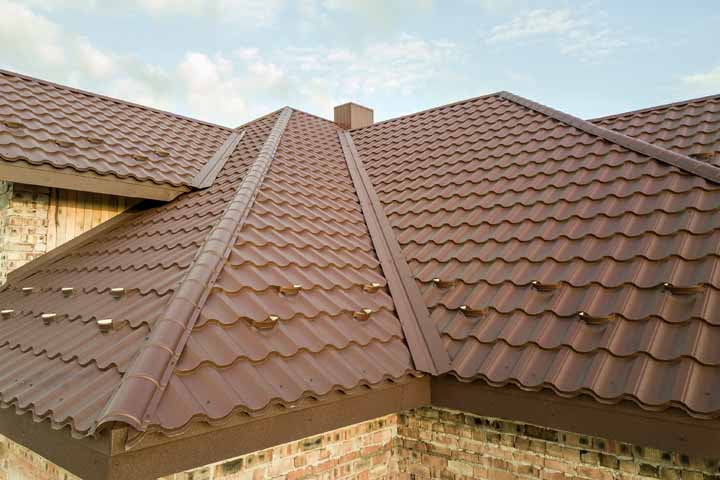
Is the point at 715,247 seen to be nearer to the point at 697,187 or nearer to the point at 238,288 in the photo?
the point at 697,187

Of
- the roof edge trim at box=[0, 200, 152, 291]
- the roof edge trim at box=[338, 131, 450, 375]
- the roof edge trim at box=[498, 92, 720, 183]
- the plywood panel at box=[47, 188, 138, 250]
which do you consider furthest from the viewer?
the plywood panel at box=[47, 188, 138, 250]

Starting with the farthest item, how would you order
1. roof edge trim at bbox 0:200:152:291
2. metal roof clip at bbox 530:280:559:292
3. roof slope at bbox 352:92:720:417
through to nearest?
roof edge trim at bbox 0:200:152:291, metal roof clip at bbox 530:280:559:292, roof slope at bbox 352:92:720:417

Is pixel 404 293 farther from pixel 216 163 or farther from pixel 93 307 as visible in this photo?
pixel 216 163

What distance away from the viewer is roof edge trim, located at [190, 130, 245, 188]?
20.6 feet

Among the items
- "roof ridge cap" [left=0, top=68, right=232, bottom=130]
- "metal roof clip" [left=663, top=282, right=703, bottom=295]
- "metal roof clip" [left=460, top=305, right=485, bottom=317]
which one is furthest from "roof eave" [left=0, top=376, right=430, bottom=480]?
"roof ridge cap" [left=0, top=68, right=232, bottom=130]

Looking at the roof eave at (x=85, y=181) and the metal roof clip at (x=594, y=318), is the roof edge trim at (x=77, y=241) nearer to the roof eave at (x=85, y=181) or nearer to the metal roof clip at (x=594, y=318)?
the roof eave at (x=85, y=181)

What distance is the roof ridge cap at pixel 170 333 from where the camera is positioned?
213 centimetres

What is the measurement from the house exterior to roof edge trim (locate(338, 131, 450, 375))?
28mm

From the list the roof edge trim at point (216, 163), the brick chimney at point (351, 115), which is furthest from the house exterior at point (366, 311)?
the brick chimney at point (351, 115)

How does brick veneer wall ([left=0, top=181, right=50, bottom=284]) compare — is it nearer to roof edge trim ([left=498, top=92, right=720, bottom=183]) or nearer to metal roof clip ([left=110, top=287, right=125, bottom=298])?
metal roof clip ([left=110, top=287, right=125, bottom=298])

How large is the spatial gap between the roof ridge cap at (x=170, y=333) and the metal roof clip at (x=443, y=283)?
1973 mm

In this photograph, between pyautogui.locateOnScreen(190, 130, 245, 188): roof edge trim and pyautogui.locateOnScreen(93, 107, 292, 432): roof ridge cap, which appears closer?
pyautogui.locateOnScreen(93, 107, 292, 432): roof ridge cap

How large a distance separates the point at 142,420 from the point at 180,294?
1186 millimetres

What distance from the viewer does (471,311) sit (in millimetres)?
3836
